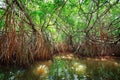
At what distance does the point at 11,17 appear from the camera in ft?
11.0

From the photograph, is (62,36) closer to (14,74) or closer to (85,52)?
(85,52)

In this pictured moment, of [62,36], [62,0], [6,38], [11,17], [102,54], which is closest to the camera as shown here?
[11,17]

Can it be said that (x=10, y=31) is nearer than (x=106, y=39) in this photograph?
Yes

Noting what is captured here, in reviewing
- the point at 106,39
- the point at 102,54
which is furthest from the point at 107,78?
the point at 102,54

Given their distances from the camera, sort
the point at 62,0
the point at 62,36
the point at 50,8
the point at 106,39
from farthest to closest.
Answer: the point at 62,36
the point at 50,8
the point at 106,39
the point at 62,0

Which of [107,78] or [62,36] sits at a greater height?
[62,36]

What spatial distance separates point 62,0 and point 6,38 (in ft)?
6.63

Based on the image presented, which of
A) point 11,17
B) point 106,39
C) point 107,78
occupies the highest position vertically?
point 11,17

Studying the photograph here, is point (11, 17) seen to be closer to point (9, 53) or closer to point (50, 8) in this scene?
point (9, 53)

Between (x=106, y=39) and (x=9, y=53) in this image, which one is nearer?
(x=9, y=53)

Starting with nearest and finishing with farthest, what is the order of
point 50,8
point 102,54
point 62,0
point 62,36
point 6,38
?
point 6,38 < point 62,0 < point 50,8 < point 102,54 < point 62,36

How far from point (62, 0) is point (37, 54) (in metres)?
2.12

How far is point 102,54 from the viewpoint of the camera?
8094mm

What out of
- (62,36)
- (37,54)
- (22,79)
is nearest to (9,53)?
(22,79)
